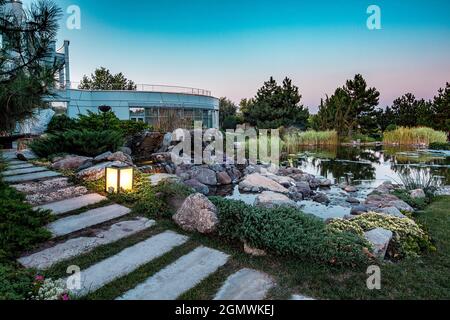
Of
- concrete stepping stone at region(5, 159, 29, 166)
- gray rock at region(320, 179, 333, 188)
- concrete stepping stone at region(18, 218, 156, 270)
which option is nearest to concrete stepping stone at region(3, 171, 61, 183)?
concrete stepping stone at region(5, 159, 29, 166)

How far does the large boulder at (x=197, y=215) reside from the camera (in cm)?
326

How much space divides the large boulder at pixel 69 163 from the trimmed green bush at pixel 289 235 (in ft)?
11.2

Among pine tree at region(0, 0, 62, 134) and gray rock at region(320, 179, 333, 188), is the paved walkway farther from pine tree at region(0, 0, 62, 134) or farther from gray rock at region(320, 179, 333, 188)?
gray rock at region(320, 179, 333, 188)

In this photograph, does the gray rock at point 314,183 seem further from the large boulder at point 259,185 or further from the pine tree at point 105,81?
the pine tree at point 105,81

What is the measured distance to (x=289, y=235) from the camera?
110 inches

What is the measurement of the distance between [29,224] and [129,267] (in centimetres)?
129

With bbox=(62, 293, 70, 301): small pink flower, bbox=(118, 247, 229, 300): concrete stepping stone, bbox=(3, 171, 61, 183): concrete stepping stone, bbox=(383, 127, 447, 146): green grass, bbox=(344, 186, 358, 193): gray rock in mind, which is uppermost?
bbox=(383, 127, 447, 146): green grass

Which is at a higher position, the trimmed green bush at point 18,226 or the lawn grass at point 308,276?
the trimmed green bush at point 18,226

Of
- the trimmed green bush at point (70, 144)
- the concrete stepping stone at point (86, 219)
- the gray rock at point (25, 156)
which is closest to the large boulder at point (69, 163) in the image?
the trimmed green bush at point (70, 144)

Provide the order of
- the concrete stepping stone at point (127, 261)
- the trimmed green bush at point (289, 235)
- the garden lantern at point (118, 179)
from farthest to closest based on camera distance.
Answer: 1. the garden lantern at point (118, 179)
2. the trimmed green bush at point (289, 235)
3. the concrete stepping stone at point (127, 261)

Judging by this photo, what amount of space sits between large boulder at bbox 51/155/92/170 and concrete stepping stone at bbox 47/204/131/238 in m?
1.99

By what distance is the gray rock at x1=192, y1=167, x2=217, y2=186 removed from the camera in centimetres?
778

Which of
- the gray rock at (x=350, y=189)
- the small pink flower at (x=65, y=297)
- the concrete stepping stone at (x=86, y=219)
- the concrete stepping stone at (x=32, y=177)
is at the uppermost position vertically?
the concrete stepping stone at (x=32, y=177)

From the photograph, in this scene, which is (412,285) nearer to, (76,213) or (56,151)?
(76,213)
